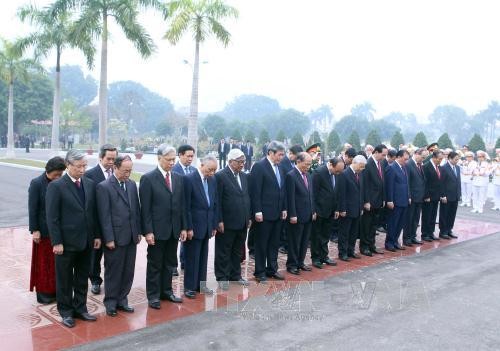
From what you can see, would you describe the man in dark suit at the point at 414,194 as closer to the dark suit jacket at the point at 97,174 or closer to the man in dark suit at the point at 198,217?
the man in dark suit at the point at 198,217

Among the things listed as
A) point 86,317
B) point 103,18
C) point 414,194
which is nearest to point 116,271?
point 86,317

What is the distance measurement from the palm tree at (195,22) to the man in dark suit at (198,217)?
13998 mm

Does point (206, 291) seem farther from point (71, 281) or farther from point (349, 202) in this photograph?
point (349, 202)

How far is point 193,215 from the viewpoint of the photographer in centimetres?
575

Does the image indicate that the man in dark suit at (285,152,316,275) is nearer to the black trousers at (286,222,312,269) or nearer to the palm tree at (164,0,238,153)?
the black trousers at (286,222,312,269)

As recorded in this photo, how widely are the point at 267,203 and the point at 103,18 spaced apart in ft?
46.9

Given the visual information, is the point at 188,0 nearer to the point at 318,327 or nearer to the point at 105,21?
the point at 105,21

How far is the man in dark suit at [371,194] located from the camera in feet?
26.5

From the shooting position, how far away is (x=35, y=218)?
524 cm

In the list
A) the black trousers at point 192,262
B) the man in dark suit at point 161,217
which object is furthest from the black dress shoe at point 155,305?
the black trousers at point 192,262

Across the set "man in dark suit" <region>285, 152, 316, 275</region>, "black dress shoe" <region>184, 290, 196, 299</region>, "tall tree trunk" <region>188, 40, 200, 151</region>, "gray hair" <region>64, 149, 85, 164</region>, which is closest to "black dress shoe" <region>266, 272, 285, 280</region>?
"man in dark suit" <region>285, 152, 316, 275</region>

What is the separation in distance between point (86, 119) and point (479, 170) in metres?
49.3

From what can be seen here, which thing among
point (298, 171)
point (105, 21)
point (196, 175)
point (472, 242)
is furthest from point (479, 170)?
point (105, 21)

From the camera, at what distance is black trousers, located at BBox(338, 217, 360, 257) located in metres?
7.71
